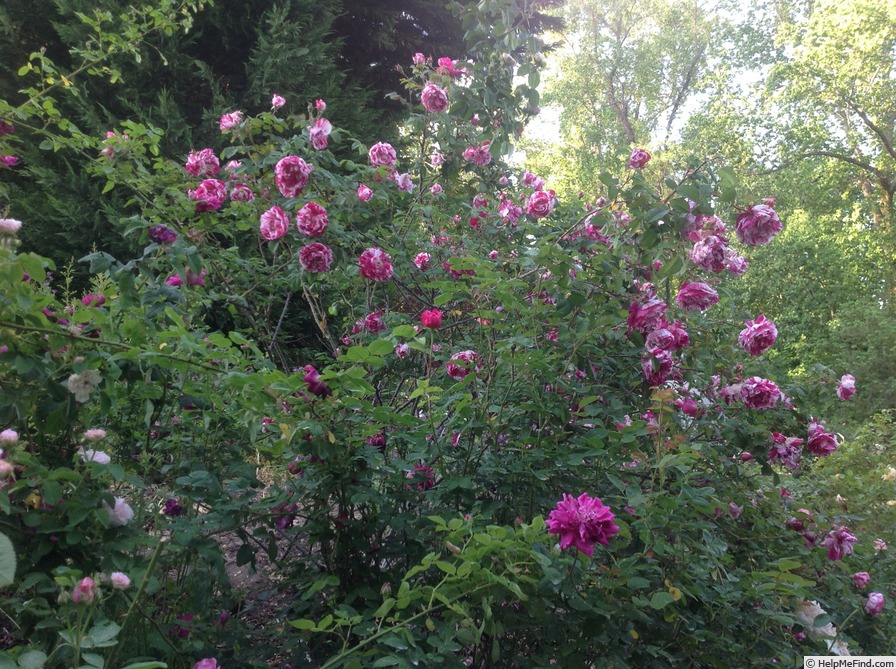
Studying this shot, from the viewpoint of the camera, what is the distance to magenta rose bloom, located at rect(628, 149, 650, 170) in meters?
1.96

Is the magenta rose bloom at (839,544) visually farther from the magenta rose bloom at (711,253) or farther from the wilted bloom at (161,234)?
the wilted bloom at (161,234)

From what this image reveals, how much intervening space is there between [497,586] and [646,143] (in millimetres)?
19104

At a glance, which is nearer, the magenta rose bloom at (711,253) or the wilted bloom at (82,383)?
the wilted bloom at (82,383)

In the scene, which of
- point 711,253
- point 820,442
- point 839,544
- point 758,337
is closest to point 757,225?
point 711,253

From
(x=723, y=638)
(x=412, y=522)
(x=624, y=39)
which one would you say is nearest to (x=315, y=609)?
(x=412, y=522)

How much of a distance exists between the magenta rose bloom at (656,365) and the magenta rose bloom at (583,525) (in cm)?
57

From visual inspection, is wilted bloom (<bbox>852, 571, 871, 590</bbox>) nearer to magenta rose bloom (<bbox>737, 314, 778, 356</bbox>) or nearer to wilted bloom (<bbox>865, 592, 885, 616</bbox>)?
wilted bloom (<bbox>865, 592, 885, 616</bbox>)

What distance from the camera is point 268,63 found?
5328mm

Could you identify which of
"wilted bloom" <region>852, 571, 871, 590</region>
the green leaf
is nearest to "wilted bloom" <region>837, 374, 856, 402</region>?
"wilted bloom" <region>852, 571, 871, 590</region>

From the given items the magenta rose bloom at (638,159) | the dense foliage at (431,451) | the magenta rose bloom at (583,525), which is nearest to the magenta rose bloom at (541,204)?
the dense foliage at (431,451)

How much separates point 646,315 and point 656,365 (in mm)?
134

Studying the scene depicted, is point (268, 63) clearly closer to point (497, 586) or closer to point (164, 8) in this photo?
point (164, 8)

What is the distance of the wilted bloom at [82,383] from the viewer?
46.6 inches

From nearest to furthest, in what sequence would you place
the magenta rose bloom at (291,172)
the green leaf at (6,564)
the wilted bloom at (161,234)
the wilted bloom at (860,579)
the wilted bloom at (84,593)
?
1. the green leaf at (6,564)
2. the wilted bloom at (84,593)
3. the wilted bloom at (161,234)
4. the magenta rose bloom at (291,172)
5. the wilted bloom at (860,579)
